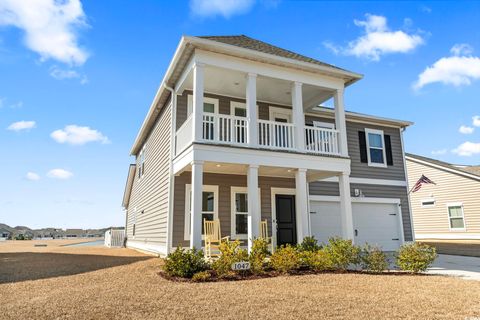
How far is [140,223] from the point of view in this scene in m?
15.6

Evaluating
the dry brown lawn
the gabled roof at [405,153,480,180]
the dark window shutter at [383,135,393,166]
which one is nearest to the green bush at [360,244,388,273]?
the dry brown lawn

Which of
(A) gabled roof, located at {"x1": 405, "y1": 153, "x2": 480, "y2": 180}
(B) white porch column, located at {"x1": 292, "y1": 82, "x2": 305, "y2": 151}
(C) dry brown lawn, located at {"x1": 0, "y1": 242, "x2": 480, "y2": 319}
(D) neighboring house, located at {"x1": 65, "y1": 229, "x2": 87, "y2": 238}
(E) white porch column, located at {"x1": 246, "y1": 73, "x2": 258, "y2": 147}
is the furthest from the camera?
(D) neighboring house, located at {"x1": 65, "y1": 229, "x2": 87, "y2": 238}

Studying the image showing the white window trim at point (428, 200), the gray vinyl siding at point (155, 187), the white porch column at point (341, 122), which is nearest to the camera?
the white porch column at point (341, 122)

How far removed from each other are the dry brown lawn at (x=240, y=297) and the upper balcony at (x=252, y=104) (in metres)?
3.92

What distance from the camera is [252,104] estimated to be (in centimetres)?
920

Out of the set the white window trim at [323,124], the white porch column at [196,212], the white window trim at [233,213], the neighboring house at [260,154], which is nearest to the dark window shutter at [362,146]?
the neighboring house at [260,154]

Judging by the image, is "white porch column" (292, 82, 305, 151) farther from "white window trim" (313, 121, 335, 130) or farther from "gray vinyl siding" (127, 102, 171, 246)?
"gray vinyl siding" (127, 102, 171, 246)

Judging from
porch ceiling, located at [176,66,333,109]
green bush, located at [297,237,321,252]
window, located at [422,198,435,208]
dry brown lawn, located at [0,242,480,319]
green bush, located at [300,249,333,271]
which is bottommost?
dry brown lawn, located at [0,242,480,319]

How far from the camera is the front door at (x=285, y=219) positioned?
11648 mm

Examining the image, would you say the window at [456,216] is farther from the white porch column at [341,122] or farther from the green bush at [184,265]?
the green bush at [184,265]

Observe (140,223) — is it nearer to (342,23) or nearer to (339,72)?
(339,72)

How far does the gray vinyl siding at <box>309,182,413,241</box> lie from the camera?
1298 cm

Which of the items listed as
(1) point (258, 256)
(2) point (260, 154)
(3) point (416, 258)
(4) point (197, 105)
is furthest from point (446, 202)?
(4) point (197, 105)

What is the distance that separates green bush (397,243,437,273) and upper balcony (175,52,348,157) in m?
3.42
